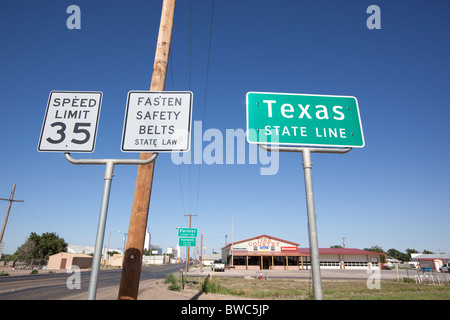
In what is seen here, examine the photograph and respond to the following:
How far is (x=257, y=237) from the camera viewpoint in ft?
162

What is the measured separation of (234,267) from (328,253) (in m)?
18.5

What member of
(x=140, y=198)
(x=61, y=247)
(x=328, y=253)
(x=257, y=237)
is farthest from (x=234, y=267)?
(x=140, y=198)

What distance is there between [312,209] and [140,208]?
2.41 m

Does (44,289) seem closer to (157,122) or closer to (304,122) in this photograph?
(157,122)

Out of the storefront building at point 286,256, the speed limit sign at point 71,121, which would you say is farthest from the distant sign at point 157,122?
the storefront building at point 286,256

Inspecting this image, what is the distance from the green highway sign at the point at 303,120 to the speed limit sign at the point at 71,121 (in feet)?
5.69

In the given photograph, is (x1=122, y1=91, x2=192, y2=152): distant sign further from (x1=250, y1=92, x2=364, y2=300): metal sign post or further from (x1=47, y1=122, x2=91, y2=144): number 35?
(x1=250, y1=92, x2=364, y2=300): metal sign post

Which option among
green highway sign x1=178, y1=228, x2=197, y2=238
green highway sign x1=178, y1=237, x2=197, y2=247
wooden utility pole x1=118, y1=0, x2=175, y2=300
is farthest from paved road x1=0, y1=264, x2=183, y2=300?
wooden utility pole x1=118, y1=0, x2=175, y2=300

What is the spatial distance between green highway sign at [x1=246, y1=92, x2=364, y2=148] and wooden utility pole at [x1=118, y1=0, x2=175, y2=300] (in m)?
1.86

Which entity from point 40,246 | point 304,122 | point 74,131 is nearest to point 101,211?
point 74,131

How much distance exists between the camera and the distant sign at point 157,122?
8.59ft
